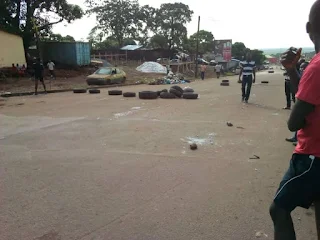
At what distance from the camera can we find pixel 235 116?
982 centimetres

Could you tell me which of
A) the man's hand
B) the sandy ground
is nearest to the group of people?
the man's hand

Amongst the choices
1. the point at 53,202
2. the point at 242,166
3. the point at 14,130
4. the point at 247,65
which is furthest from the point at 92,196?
the point at 247,65

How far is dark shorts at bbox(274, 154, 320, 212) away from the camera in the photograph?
6.91ft

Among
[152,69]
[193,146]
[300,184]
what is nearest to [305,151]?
[300,184]

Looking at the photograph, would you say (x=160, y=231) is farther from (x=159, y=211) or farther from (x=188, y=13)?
(x=188, y=13)

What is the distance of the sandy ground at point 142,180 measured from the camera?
329cm

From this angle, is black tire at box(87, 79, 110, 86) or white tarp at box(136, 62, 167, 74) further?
white tarp at box(136, 62, 167, 74)

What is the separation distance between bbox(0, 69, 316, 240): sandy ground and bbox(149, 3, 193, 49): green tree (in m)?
51.6

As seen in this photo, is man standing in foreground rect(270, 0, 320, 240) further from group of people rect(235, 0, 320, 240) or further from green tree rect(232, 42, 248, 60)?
green tree rect(232, 42, 248, 60)

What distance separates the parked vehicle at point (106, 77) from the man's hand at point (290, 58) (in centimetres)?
2182

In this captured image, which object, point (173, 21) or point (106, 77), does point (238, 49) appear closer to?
point (173, 21)

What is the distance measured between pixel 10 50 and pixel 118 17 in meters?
33.8

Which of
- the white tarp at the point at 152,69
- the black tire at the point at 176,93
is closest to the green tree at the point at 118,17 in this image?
the white tarp at the point at 152,69

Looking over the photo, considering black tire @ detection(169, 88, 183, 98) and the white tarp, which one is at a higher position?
black tire @ detection(169, 88, 183, 98)
